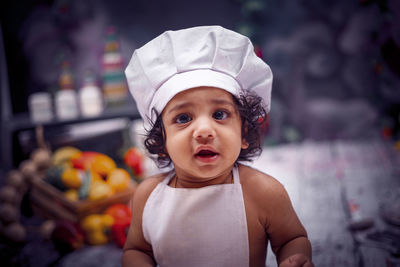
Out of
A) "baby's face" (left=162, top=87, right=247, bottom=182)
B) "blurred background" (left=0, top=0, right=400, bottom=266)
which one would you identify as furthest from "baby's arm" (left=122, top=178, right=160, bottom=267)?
"blurred background" (left=0, top=0, right=400, bottom=266)

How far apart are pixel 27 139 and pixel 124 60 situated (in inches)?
33.3

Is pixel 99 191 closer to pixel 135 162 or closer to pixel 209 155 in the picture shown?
pixel 135 162

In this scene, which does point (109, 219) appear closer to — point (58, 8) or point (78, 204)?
point (78, 204)

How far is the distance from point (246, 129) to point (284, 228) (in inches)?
10.5

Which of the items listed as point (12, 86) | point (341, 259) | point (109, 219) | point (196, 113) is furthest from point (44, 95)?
point (341, 259)

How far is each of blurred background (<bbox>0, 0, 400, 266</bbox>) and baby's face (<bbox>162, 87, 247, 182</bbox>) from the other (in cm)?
23

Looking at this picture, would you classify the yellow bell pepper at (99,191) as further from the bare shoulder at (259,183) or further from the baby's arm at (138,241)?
the bare shoulder at (259,183)

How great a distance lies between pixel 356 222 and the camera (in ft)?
4.43

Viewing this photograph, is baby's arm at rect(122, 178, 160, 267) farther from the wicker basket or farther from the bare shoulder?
the wicker basket

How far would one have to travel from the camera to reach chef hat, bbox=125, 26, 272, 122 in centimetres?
78

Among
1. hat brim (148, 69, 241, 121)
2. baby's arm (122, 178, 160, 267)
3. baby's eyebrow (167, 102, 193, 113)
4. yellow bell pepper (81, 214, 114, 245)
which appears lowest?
yellow bell pepper (81, 214, 114, 245)

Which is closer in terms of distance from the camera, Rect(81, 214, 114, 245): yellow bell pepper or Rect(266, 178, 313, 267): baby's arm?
Rect(266, 178, 313, 267): baby's arm

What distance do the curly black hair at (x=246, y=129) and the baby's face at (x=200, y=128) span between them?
1.6 inches

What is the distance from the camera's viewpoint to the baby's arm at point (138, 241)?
895mm
